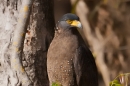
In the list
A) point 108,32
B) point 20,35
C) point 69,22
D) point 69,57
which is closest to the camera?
point 20,35

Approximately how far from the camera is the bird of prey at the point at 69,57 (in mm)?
4902

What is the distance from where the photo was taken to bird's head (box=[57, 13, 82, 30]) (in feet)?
16.1

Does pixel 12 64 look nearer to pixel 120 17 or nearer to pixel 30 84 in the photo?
pixel 30 84

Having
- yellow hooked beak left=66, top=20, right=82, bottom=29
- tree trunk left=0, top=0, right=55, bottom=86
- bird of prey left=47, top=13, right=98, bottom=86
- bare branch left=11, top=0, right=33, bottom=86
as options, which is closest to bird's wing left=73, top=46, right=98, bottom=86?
bird of prey left=47, top=13, right=98, bottom=86

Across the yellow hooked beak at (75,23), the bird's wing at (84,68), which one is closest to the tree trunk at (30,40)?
the yellow hooked beak at (75,23)

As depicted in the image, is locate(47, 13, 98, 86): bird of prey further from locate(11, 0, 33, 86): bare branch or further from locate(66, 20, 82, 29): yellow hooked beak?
locate(11, 0, 33, 86): bare branch

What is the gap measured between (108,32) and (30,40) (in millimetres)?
4815

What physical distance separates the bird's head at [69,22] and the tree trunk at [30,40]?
0.49 feet

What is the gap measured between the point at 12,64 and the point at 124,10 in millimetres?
5701

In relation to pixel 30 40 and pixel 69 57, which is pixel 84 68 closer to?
pixel 69 57

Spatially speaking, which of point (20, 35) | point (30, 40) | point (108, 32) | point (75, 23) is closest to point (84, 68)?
point (75, 23)

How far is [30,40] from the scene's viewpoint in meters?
4.93

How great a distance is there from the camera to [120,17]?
972 centimetres

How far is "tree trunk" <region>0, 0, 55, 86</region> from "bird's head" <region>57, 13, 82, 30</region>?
0.15 m
